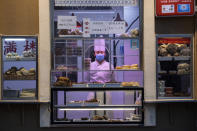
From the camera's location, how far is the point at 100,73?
267 inches

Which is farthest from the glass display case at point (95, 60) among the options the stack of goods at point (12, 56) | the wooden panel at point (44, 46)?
the stack of goods at point (12, 56)

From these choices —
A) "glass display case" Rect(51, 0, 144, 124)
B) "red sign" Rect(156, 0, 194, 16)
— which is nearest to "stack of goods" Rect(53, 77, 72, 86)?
"glass display case" Rect(51, 0, 144, 124)

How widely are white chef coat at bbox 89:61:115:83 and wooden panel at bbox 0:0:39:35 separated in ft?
4.95

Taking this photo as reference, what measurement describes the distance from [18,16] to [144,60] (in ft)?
9.52

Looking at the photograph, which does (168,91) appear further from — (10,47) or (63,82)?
(10,47)

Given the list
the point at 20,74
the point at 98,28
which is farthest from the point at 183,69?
the point at 20,74

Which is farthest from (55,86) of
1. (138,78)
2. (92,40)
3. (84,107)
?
(138,78)

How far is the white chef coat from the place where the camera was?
22.2ft

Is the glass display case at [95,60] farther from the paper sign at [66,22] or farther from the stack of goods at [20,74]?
the stack of goods at [20,74]

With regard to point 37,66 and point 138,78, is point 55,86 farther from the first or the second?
point 138,78

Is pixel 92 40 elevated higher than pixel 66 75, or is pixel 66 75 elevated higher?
pixel 92 40

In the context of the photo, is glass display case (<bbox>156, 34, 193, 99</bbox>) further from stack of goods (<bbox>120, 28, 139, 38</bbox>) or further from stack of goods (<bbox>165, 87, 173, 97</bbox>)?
stack of goods (<bbox>120, 28, 139, 38</bbox>)

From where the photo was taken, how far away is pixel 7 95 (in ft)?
22.0

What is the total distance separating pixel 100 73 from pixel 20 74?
1.74 meters
